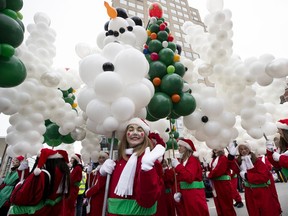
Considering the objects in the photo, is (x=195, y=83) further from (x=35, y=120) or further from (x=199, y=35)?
(x=35, y=120)

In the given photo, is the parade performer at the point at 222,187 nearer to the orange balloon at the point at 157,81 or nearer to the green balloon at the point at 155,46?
the orange balloon at the point at 157,81

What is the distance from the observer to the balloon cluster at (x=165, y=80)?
271 centimetres

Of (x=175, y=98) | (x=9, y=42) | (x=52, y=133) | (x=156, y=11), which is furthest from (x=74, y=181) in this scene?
(x=156, y=11)

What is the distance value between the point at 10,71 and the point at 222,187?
4.50 metres

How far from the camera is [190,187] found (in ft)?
10.6

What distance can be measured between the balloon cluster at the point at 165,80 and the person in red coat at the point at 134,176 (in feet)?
2.02

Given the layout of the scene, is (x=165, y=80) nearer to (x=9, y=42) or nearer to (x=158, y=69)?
(x=158, y=69)

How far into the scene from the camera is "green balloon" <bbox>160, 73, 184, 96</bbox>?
279 centimetres

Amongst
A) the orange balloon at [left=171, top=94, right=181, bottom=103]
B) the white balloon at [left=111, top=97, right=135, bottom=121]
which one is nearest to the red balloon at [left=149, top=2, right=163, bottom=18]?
the orange balloon at [left=171, top=94, right=181, bottom=103]

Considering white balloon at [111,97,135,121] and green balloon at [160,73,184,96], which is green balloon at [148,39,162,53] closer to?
green balloon at [160,73,184,96]

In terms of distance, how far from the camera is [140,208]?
1714 millimetres

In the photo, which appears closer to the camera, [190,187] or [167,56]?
[167,56]

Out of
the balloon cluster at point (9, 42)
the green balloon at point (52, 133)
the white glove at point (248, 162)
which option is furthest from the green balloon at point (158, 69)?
the green balloon at point (52, 133)

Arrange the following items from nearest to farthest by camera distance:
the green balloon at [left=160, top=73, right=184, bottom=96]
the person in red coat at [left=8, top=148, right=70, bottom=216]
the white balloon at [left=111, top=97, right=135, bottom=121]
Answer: the white balloon at [left=111, top=97, right=135, bottom=121] < the person in red coat at [left=8, top=148, right=70, bottom=216] < the green balloon at [left=160, top=73, right=184, bottom=96]
